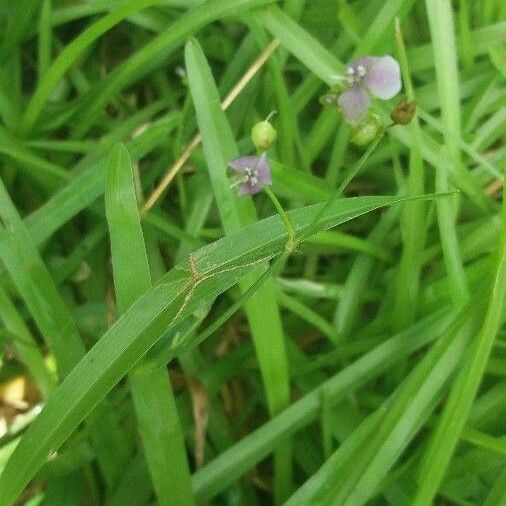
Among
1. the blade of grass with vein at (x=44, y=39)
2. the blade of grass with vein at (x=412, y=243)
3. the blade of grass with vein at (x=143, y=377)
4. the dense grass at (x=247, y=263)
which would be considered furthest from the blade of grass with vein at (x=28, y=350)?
the blade of grass with vein at (x=412, y=243)

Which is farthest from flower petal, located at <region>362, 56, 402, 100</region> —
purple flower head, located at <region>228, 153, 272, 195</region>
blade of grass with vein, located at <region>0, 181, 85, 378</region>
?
blade of grass with vein, located at <region>0, 181, 85, 378</region>

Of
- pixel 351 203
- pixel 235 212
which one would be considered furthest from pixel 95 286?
pixel 351 203

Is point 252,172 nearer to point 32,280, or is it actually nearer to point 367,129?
point 367,129

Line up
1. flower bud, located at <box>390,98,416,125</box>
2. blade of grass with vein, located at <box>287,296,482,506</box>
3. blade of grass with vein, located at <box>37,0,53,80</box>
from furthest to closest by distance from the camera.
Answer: blade of grass with vein, located at <box>37,0,53,80</box> < blade of grass with vein, located at <box>287,296,482,506</box> < flower bud, located at <box>390,98,416,125</box>

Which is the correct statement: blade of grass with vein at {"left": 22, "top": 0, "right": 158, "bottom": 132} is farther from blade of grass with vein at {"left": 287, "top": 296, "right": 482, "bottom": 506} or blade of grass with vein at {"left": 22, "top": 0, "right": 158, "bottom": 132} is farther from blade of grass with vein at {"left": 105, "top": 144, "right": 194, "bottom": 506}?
blade of grass with vein at {"left": 287, "top": 296, "right": 482, "bottom": 506}

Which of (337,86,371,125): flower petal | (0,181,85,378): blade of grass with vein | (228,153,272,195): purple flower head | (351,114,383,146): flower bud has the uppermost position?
(0,181,85,378): blade of grass with vein

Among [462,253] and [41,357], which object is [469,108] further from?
[41,357]

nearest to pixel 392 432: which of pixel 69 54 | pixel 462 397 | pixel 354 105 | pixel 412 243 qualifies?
pixel 462 397
